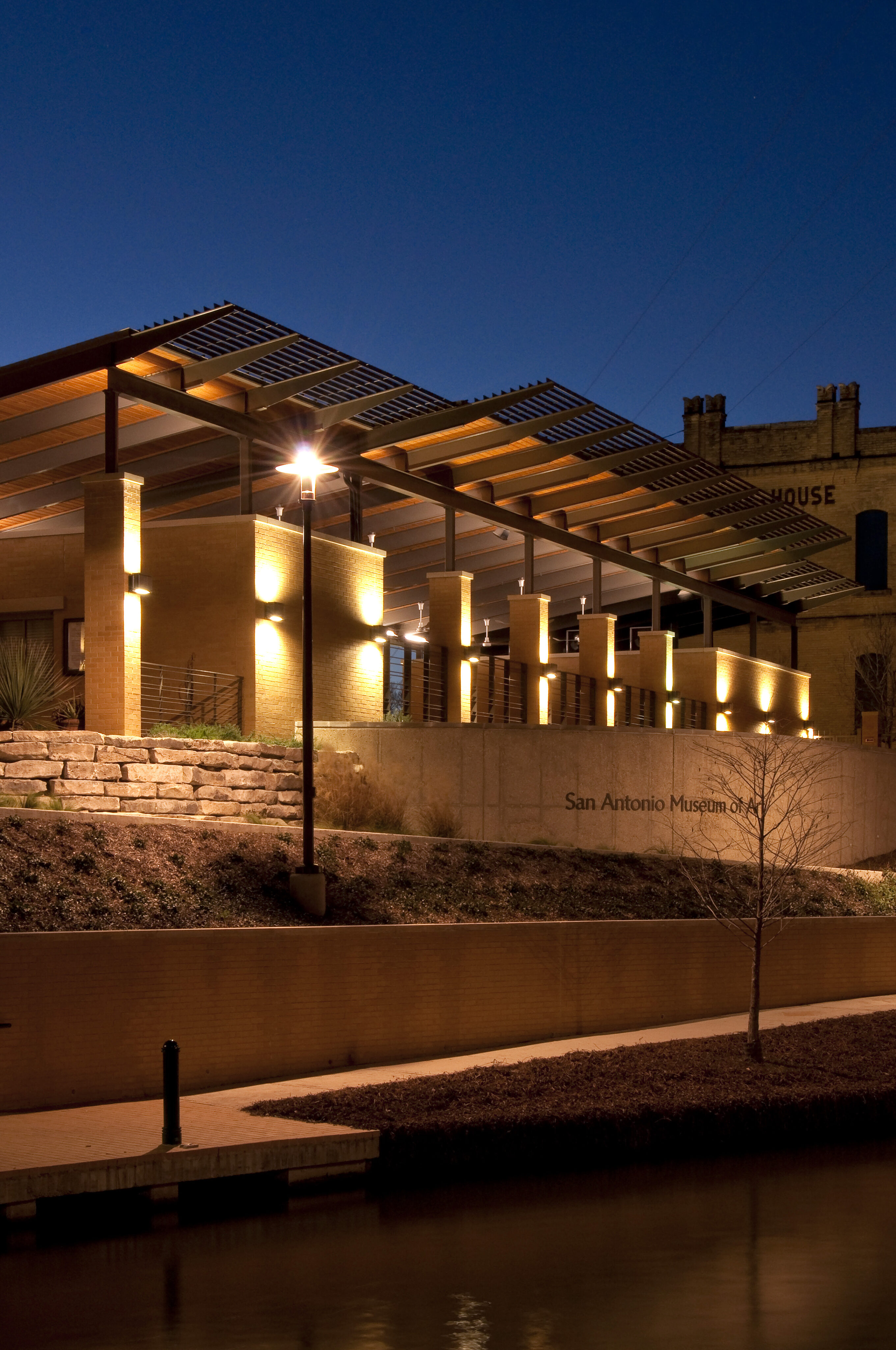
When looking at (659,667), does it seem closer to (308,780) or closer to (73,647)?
(73,647)

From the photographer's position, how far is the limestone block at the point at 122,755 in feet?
68.1

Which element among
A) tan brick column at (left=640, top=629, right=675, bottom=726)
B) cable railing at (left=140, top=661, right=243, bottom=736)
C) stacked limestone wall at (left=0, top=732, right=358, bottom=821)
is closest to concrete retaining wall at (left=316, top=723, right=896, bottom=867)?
cable railing at (left=140, top=661, right=243, bottom=736)

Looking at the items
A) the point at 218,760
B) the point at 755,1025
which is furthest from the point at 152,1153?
the point at 218,760

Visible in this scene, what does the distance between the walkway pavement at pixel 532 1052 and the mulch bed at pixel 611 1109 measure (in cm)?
55

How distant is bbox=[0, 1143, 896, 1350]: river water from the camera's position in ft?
28.3

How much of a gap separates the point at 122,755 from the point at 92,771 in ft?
1.81

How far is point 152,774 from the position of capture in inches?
834

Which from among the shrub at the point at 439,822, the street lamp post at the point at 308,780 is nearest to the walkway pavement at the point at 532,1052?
the street lamp post at the point at 308,780

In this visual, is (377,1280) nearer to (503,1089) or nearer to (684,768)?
(503,1089)

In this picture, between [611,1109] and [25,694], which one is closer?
[611,1109]

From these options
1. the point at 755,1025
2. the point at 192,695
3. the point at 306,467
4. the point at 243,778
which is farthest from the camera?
the point at 192,695

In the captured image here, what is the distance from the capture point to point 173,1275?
9.73 metres

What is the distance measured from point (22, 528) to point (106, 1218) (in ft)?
79.2

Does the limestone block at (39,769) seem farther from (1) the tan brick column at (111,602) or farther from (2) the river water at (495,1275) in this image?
(2) the river water at (495,1275)
